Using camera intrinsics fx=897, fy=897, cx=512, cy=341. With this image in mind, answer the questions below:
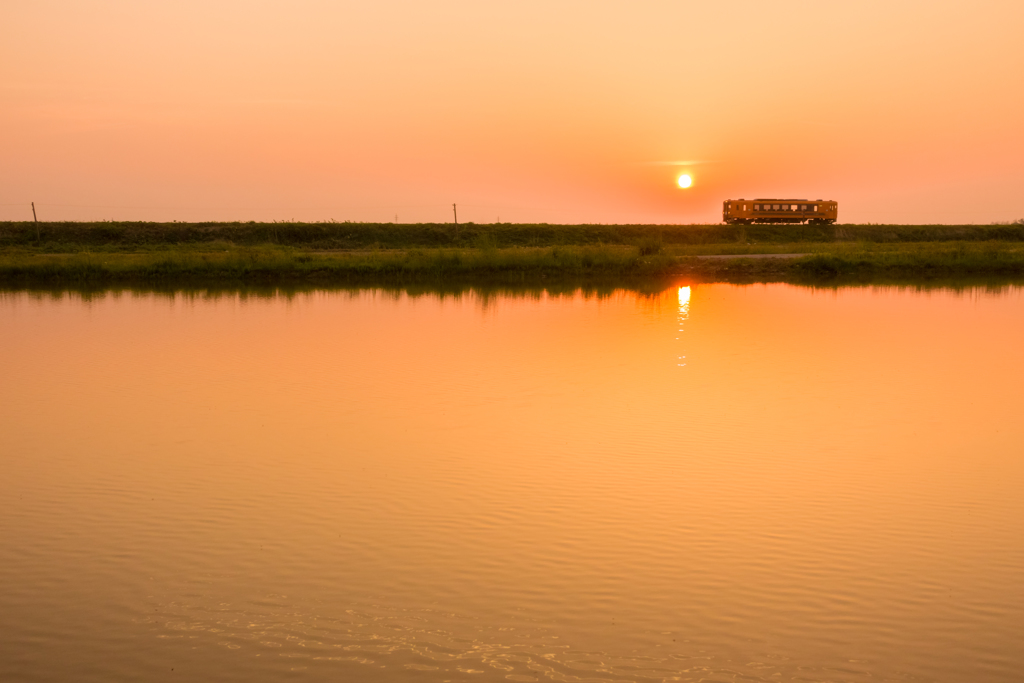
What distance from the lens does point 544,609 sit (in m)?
4.56

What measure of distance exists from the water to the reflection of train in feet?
135

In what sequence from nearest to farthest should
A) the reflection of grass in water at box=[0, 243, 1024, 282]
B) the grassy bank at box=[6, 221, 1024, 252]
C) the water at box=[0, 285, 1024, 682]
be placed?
the water at box=[0, 285, 1024, 682]
the reflection of grass in water at box=[0, 243, 1024, 282]
the grassy bank at box=[6, 221, 1024, 252]

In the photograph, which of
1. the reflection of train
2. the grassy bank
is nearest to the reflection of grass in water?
the grassy bank

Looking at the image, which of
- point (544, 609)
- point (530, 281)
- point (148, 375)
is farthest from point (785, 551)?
point (530, 281)

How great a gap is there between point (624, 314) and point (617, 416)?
380 inches

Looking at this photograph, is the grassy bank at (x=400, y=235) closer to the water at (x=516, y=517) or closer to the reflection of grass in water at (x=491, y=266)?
the reflection of grass in water at (x=491, y=266)

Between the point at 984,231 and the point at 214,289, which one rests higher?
the point at 984,231

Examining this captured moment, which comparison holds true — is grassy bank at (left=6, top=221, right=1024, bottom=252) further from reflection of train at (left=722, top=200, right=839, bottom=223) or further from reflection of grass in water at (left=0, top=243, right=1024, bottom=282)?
reflection of grass in water at (left=0, top=243, right=1024, bottom=282)

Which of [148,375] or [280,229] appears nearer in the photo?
[148,375]

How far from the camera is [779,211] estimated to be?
5272 cm

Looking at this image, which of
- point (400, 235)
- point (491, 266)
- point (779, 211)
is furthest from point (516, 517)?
point (779, 211)

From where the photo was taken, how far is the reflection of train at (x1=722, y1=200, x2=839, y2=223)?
52.4 m

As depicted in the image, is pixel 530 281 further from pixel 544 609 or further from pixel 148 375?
pixel 544 609

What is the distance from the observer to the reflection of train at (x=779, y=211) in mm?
52406
